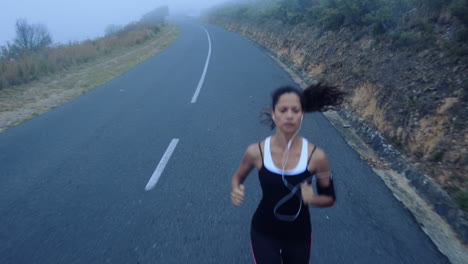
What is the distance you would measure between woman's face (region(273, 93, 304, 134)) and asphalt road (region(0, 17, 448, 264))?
5.76 ft

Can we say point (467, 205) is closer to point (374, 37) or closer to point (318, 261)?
point (318, 261)

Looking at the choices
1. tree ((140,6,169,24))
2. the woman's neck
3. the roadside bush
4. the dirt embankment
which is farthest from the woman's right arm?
tree ((140,6,169,24))

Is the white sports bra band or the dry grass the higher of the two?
the white sports bra band

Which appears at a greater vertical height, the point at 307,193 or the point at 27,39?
the point at 307,193

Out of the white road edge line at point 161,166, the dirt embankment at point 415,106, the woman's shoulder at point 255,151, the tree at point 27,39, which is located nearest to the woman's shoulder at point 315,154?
the woman's shoulder at point 255,151

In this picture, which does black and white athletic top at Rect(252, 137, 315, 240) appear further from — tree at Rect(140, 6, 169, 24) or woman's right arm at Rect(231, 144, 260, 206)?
tree at Rect(140, 6, 169, 24)

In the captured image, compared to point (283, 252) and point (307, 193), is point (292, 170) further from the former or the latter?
point (283, 252)

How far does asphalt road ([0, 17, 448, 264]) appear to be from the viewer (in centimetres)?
339

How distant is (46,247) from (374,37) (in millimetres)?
9445

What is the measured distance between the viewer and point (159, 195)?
445cm

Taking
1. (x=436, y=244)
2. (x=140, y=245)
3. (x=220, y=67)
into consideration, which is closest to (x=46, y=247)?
(x=140, y=245)

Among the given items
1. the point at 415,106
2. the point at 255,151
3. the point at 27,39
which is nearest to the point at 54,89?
the point at 415,106

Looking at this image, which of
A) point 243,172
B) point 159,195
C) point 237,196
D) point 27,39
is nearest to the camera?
point 237,196

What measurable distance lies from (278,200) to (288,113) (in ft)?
1.95
